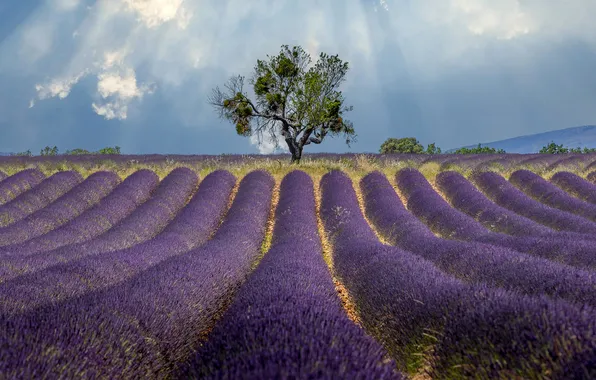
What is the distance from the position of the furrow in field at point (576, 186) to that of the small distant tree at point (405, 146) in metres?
24.6

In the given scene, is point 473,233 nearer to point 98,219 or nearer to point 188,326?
point 188,326

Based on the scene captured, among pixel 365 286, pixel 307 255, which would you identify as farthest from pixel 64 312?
pixel 307 255

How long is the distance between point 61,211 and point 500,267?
10.1m

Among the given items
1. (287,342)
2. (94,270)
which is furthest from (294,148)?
(287,342)

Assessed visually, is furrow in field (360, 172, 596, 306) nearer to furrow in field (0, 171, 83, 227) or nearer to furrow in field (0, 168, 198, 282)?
furrow in field (0, 168, 198, 282)

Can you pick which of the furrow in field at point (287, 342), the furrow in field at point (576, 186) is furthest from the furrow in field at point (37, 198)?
the furrow in field at point (576, 186)

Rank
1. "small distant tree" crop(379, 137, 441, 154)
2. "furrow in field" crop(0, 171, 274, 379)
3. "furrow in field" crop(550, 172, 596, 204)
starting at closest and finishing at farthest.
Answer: "furrow in field" crop(0, 171, 274, 379)
"furrow in field" crop(550, 172, 596, 204)
"small distant tree" crop(379, 137, 441, 154)

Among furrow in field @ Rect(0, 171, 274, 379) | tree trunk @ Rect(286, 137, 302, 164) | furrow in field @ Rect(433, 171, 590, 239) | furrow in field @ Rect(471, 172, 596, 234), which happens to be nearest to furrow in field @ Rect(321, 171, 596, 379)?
furrow in field @ Rect(0, 171, 274, 379)

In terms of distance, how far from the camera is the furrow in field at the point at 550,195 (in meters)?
12.7

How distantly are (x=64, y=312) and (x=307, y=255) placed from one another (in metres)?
3.65

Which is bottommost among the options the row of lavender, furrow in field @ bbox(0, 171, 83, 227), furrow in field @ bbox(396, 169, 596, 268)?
furrow in field @ bbox(396, 169, 596, 268)

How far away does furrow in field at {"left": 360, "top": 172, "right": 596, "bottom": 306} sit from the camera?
4.26 meters

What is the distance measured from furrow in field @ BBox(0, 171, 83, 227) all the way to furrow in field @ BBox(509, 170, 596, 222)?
1356 centimetres

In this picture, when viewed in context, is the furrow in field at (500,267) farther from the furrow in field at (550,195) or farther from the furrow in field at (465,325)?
the furrow in field at (550,195)
